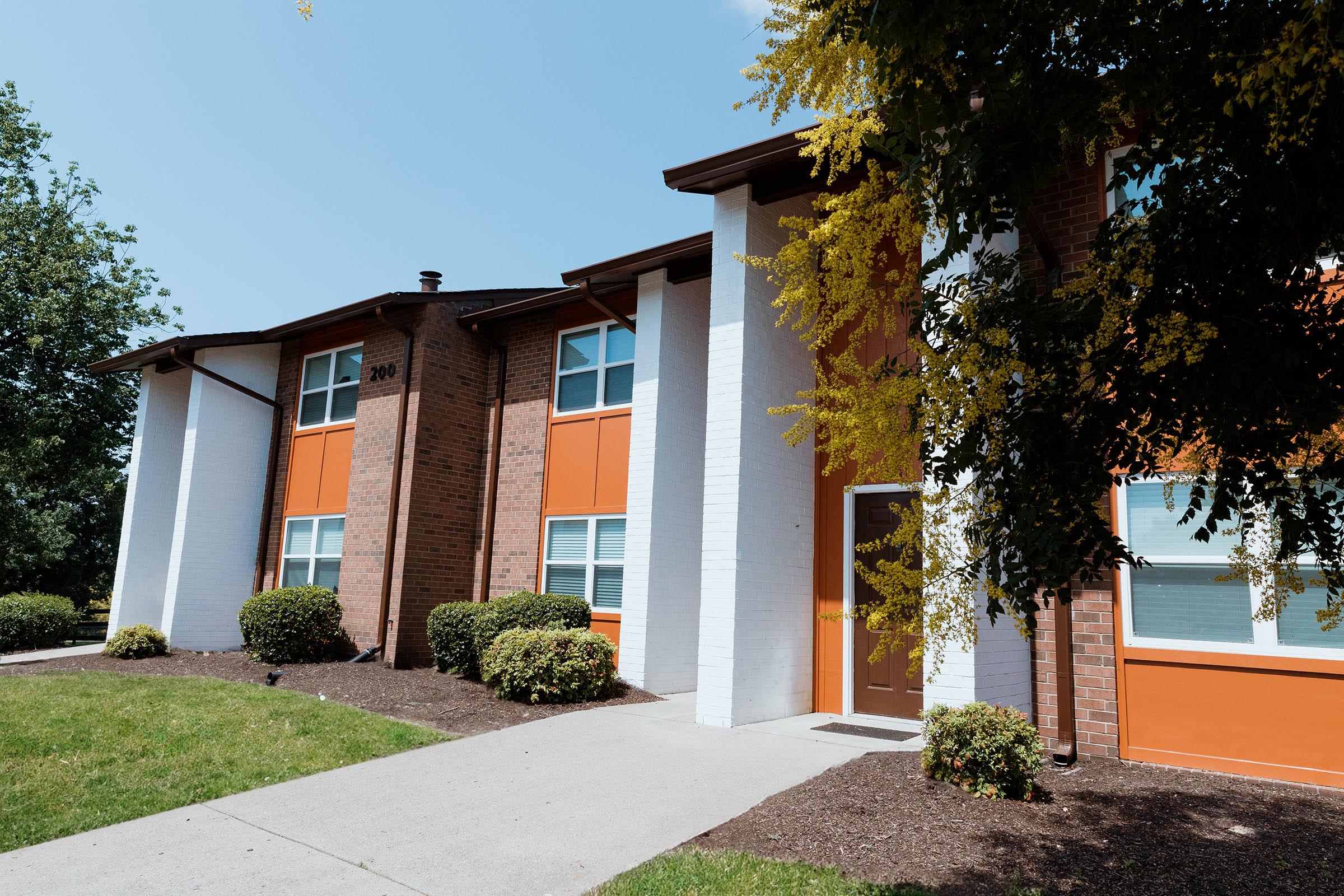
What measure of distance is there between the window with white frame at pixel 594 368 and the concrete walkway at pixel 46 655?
9.89 meters

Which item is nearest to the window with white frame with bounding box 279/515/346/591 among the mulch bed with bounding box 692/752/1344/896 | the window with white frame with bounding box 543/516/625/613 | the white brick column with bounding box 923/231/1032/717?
the window with white frame with bounding box 543/516/625/613

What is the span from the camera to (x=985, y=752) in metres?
5.66

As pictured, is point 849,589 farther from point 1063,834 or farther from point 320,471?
point 320,471

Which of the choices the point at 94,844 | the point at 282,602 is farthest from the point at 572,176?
the point at 94,844

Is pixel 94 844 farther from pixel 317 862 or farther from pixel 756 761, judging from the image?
pixel 756 761

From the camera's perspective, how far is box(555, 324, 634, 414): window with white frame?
12586 millimetres

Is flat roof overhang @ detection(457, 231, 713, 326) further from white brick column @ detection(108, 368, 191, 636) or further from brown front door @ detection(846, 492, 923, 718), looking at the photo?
white brick column @ detection(108, 368, 191, 636)

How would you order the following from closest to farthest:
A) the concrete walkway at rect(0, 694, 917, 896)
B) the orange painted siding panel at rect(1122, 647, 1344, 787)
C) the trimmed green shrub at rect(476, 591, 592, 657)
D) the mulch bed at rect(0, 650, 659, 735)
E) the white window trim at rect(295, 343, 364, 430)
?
the concrete walkway at rect(0, 694, 917, 896), the orange painted siding panel at rect(1122, 647, 1344, 787), the mulch bed at rect(0, 650, 659, 735), the trimmed green shrub at rect(476, 591, 592, 657), the white window trim at rect(295, 343, 364, 430)

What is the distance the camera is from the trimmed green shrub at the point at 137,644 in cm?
1402

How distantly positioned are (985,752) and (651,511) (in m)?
6.06

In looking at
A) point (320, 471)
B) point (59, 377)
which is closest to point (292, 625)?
point (320, 471)

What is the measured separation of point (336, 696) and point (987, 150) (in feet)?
32.3

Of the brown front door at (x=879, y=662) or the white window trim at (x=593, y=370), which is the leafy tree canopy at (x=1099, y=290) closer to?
the brown front door at (x=879, y=662)

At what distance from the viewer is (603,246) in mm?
12430
